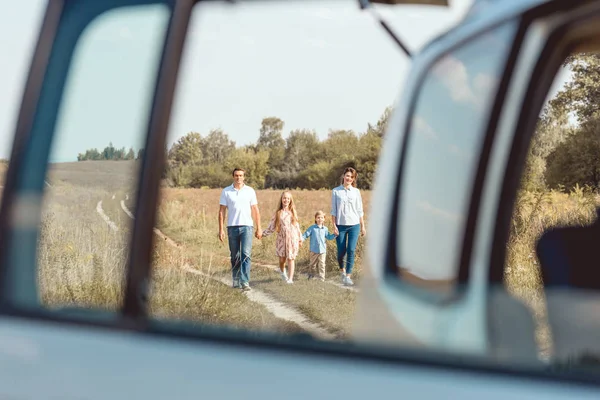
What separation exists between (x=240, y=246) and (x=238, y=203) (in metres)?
0.66

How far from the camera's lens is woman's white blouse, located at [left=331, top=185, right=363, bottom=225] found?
1100cm

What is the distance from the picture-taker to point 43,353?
1.65 metres

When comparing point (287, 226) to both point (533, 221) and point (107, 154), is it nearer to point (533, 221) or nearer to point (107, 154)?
point (533, 221)

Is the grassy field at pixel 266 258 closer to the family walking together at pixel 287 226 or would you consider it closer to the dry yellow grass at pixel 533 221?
the family walking together at pixel 287 226

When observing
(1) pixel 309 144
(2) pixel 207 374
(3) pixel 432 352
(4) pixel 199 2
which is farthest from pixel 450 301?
(1) pixel 309 144

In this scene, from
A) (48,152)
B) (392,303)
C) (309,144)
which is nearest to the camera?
(392,303)

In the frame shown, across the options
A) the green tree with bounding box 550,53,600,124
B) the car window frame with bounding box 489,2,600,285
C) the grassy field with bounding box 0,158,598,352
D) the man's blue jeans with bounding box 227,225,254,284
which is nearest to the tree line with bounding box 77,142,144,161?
the grassy field with bounding box 0,158,598,352

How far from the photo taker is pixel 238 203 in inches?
383

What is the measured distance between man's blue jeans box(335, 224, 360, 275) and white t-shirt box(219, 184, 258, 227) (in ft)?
5.84

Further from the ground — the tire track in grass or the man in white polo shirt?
the man in white polo shirt

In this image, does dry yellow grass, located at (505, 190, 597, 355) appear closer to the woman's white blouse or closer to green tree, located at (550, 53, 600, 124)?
green tree, located at (550, 53, 600, 124)

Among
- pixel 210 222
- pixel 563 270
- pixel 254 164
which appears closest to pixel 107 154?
pixel 563 270

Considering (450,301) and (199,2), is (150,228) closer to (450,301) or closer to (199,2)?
(199,2)

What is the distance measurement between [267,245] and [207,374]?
52.6 feet
